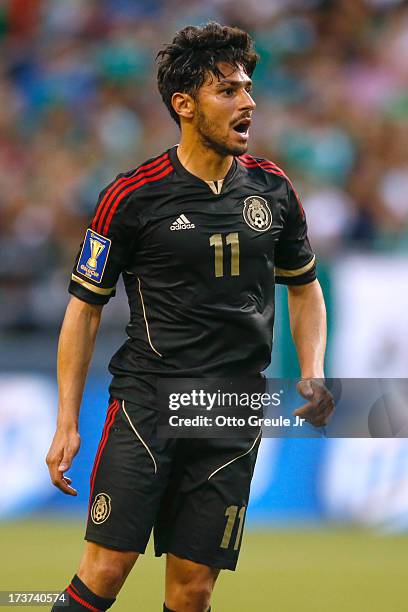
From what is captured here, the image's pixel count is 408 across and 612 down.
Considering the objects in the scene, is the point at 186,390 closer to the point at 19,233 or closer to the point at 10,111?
the point at 19,233

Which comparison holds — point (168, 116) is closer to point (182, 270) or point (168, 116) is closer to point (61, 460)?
point (182, 270)

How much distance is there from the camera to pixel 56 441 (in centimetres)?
372

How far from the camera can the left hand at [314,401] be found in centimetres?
389

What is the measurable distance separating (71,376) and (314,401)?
0.83 meters

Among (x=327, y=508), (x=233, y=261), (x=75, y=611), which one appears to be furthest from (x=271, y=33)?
(x=75, y=611)

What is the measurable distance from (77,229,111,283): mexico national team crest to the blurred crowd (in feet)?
17.5

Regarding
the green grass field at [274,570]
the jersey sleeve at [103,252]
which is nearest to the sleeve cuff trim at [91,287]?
the jersey sleeve at [103,252]

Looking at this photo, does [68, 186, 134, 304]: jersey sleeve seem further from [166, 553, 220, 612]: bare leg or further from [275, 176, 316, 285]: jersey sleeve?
[166, 553, 220, 612]: bare leg

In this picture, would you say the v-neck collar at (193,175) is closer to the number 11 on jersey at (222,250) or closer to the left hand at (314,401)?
the number 11 on jersey at (222,250)

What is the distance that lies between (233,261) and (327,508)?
375 cm

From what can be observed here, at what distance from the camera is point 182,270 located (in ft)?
12.3

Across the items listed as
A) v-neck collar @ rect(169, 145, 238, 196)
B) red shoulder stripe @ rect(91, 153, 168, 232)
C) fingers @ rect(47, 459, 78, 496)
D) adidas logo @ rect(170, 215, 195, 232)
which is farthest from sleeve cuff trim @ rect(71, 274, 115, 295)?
fingers @ rect(47, 459, 78, 496)

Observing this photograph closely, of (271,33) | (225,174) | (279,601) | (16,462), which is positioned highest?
(271,33)

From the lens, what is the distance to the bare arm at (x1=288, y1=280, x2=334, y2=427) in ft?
12.8
